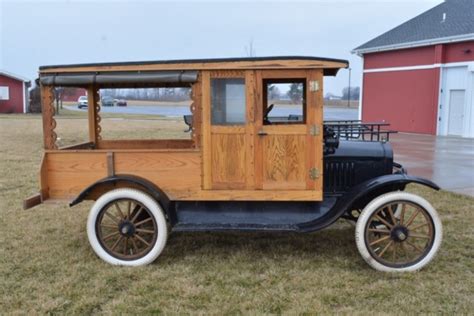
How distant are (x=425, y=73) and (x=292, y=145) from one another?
1602cm

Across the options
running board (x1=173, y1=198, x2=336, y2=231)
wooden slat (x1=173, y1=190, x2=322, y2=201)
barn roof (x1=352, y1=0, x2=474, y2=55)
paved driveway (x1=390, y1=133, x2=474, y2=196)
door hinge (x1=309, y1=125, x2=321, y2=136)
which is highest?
barn roof (x1=352, y1=0, x2=474, y2=55)

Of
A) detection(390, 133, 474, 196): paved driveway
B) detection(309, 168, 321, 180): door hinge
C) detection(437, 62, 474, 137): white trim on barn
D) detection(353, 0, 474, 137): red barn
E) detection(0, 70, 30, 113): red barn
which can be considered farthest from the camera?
detection(0, 70, 30, 113): red barn

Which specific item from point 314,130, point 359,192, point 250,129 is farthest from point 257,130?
point 359,192

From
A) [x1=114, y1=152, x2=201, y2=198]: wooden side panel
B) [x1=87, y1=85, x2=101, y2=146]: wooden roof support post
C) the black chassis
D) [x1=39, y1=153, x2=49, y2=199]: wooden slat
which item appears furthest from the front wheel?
[x1=87, y1=85, x2=101, y2=146]: wooden roof support post

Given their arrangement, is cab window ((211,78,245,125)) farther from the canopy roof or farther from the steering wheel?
the steering wheel

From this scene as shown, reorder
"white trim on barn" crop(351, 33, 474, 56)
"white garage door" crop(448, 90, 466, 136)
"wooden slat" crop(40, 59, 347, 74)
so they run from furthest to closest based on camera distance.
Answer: "white garage door" crop(448, 90, 466, 136) < "white trim on barn" crop(351, 33, 474, 56) < "wooden slat" crop(40, 59, 347, 74)

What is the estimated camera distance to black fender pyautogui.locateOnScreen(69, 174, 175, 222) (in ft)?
13.8

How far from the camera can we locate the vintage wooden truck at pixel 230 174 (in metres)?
4.09

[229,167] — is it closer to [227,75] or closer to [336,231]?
[227,75]

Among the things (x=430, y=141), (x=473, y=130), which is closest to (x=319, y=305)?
(x=430, y=141)

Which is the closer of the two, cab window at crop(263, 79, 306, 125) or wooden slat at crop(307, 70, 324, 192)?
wooden slat at crop(307, 70, 324, 192)

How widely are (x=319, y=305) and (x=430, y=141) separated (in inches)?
523

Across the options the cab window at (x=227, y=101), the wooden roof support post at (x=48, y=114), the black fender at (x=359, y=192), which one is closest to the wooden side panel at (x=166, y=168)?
the cab window at (x=227, y=101)

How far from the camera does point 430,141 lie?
15.4 m
